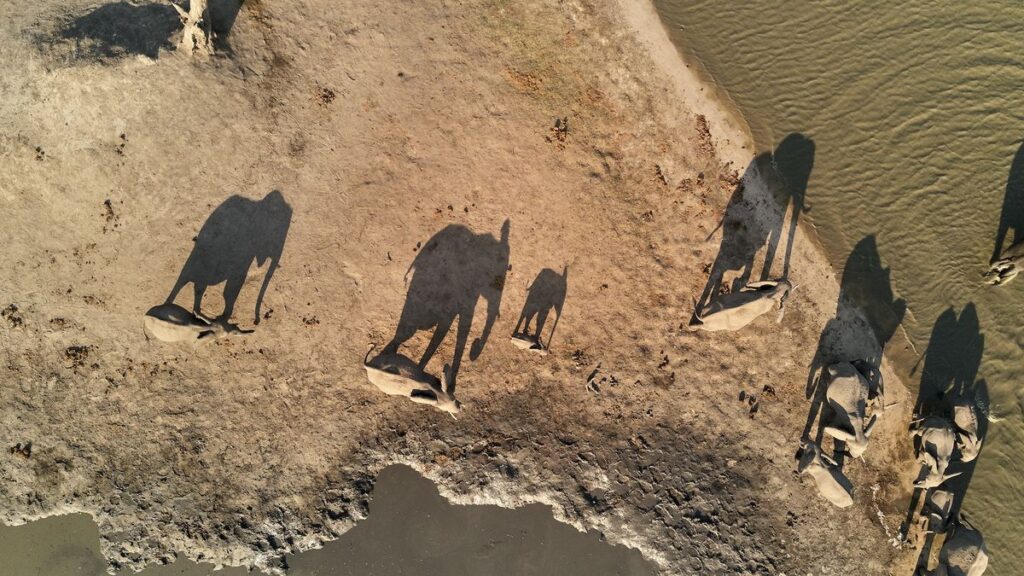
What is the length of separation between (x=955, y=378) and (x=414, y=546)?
1170cm

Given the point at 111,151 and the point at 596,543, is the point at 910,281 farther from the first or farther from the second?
the point at 111,151

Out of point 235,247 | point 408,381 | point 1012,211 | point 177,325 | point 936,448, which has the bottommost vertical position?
point 177,325

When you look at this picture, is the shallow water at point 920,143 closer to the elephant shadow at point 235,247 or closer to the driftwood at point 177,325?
the elephant shadow at point 235,247

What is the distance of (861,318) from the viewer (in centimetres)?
1034

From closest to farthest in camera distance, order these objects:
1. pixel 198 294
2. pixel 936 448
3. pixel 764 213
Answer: pixel 198 294 < pixel 936 448 < pixel 764 213

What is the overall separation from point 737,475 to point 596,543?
321 centimetres

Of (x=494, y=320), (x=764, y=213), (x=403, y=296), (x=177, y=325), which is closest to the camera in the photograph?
(x=177, y=325)

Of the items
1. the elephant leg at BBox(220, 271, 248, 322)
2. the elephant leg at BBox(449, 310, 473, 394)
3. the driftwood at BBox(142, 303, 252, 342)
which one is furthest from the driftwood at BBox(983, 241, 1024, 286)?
the driftwood at BBox(142, 303, 252, 342)

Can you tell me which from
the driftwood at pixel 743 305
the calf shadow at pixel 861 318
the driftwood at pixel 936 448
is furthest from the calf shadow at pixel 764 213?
the driftwood at pixel 936 448

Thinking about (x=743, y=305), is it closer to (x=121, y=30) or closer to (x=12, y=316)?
(x=121, y=30)

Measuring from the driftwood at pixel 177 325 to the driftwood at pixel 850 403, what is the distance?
12.0m

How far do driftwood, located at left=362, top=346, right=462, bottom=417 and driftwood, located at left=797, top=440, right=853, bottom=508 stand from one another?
705cm

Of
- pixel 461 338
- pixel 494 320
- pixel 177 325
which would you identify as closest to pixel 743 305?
pixel 494 320

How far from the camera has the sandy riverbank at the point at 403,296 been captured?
9.55m
